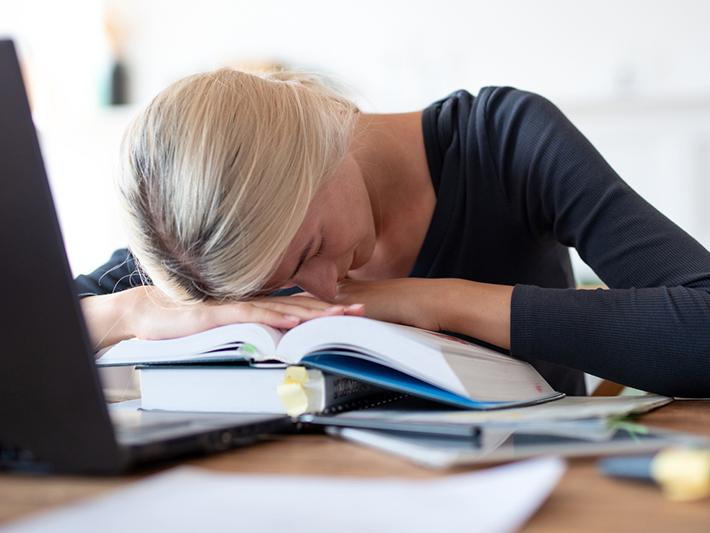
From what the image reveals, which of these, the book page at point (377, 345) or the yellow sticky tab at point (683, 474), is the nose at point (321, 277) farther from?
the yellow sticky tab at point (683, 474)

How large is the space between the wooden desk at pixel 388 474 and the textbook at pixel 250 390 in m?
0.06

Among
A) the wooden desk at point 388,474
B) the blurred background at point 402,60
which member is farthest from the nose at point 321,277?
the blurred background at point 402,60

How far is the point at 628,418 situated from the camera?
0.79 meters

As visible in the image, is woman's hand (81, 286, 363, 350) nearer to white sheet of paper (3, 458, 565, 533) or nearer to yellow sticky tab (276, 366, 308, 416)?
yellow sticky tab (276, 366, 308, 416)

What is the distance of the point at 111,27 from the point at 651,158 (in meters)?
2.61

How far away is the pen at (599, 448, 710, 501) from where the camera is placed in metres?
0.49

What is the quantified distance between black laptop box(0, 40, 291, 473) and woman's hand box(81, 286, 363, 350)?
243 millimetres

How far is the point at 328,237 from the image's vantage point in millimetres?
1104

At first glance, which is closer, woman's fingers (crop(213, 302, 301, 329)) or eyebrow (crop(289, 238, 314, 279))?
woman's fingers (crop(213, 302, 301, 329))

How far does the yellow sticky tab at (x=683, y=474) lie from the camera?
49cm

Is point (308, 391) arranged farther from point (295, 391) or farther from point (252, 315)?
point (252, 315)

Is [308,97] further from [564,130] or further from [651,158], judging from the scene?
[651,158]

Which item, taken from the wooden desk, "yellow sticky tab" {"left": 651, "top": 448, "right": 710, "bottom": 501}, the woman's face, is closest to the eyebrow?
the woman's face

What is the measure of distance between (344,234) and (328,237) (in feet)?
0.10
